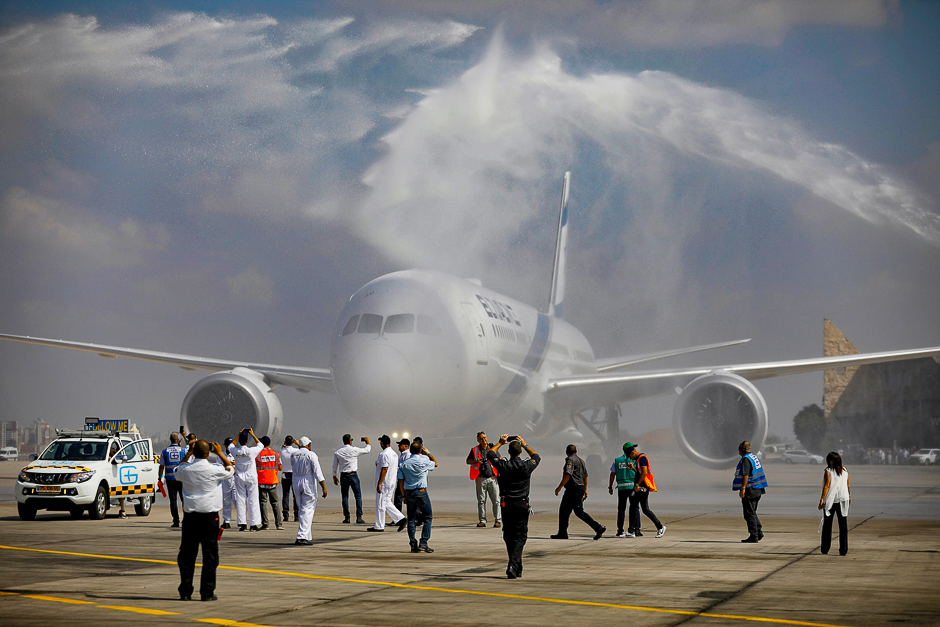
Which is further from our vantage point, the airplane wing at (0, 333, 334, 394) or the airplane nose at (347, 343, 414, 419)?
the airplane wing at (0, 333, 334, 394)

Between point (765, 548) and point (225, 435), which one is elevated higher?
point (225, 435)

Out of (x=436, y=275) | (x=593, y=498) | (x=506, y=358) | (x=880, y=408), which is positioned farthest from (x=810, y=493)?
(x=880, y=408)

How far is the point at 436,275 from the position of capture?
23.8m

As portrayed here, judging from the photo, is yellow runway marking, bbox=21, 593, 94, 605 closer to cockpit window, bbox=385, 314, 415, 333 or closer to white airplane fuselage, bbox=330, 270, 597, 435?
white airplane fuselage, bbox=330, 270, 597, 435

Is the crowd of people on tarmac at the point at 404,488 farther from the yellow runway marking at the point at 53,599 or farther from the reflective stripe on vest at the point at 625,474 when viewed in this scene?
the yellow runway marking at the point at 53,599

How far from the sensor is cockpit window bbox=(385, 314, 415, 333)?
21688 mm

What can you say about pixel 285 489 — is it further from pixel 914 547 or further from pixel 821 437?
pixel 821 437

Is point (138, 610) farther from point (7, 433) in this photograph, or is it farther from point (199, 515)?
point (7, 433)

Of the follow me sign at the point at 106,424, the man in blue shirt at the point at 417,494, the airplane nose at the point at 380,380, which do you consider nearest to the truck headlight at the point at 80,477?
the follow me sign at the point at 106,424

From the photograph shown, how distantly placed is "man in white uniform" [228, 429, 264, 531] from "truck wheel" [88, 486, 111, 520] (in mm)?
3071

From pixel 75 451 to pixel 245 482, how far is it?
4.20 metres

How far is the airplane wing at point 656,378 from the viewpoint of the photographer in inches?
941

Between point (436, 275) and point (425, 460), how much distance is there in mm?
10985

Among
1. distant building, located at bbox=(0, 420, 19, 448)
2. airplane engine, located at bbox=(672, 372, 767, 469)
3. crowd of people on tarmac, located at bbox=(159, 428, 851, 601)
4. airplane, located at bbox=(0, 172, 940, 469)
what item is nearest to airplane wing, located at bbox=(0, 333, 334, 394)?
airplane, located at bbox=(0, 172, 940, 469)
